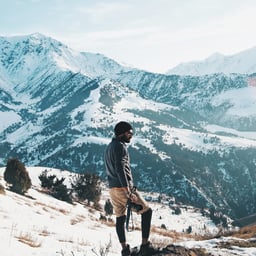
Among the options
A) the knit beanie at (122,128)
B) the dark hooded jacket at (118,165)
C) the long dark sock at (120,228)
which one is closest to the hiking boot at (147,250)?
the long dark sock at (120,228)

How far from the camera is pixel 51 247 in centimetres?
1202

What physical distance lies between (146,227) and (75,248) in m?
3.08

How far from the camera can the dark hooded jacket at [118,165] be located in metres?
9.89

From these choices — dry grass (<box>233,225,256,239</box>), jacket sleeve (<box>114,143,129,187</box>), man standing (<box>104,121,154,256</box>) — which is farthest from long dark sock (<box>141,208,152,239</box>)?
dry grass (<box>233,225,256,239</box>)

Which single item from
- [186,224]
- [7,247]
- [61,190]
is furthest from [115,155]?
[186,224]

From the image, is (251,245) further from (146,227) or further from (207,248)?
(146,227)

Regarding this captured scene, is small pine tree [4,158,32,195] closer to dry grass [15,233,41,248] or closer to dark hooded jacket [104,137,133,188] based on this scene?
dry grass [15,233,41,248]

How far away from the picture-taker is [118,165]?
9.93 m

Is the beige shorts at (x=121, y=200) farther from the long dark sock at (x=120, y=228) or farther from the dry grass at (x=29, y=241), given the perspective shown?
the dry grass at (x=29, y=241)

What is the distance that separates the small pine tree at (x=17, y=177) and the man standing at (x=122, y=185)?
34.6 meters

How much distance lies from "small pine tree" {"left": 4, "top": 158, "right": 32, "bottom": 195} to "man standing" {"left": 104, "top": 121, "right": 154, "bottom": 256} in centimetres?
3456

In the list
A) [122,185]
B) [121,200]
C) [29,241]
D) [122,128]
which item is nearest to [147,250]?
[121,200]

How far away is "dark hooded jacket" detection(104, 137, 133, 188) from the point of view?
9.89 meters

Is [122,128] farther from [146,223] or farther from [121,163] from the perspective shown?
[146,223]
